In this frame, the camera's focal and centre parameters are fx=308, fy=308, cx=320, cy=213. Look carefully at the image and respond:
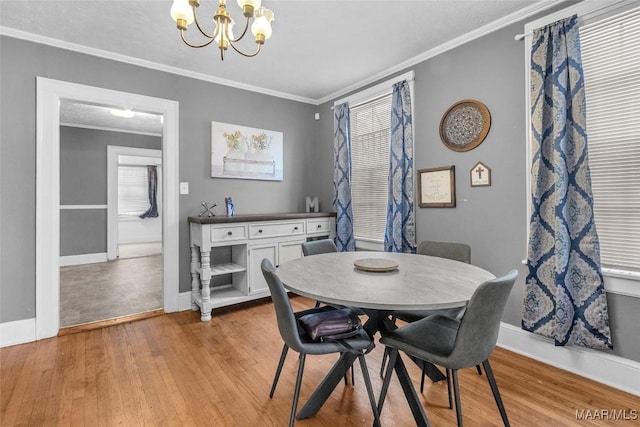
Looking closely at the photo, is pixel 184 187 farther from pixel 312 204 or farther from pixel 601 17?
pixel 601 17

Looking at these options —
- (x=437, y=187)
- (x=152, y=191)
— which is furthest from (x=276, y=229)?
(x=152, y=191)

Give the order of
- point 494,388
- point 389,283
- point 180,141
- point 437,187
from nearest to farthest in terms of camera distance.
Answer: point 494,388, point 389,283, point 437,187, point 180,141

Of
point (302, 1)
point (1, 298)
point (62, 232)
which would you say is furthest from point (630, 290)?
point (62, 232)

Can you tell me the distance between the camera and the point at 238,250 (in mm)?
3525

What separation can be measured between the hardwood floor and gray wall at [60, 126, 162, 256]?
3551mm

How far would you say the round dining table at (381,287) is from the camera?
4.31 feet

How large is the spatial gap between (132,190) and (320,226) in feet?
19.7

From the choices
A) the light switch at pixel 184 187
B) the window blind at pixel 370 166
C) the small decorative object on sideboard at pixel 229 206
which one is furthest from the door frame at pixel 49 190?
the window blind at pixel 370 166

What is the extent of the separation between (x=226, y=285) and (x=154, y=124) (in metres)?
3.50

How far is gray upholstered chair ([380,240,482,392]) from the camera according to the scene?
193 cm

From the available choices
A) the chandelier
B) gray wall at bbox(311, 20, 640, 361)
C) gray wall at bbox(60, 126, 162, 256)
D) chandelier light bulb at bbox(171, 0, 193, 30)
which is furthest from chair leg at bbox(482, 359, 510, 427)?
gray wall at bbox(60, 126, 162, 256)

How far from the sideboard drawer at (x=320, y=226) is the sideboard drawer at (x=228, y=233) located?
87 centimetres

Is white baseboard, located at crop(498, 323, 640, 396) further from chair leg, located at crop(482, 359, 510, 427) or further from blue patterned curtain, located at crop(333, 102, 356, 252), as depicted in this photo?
blue patterned curtain, located at crop(333, 102, 356, 252)

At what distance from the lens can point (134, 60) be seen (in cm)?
304
